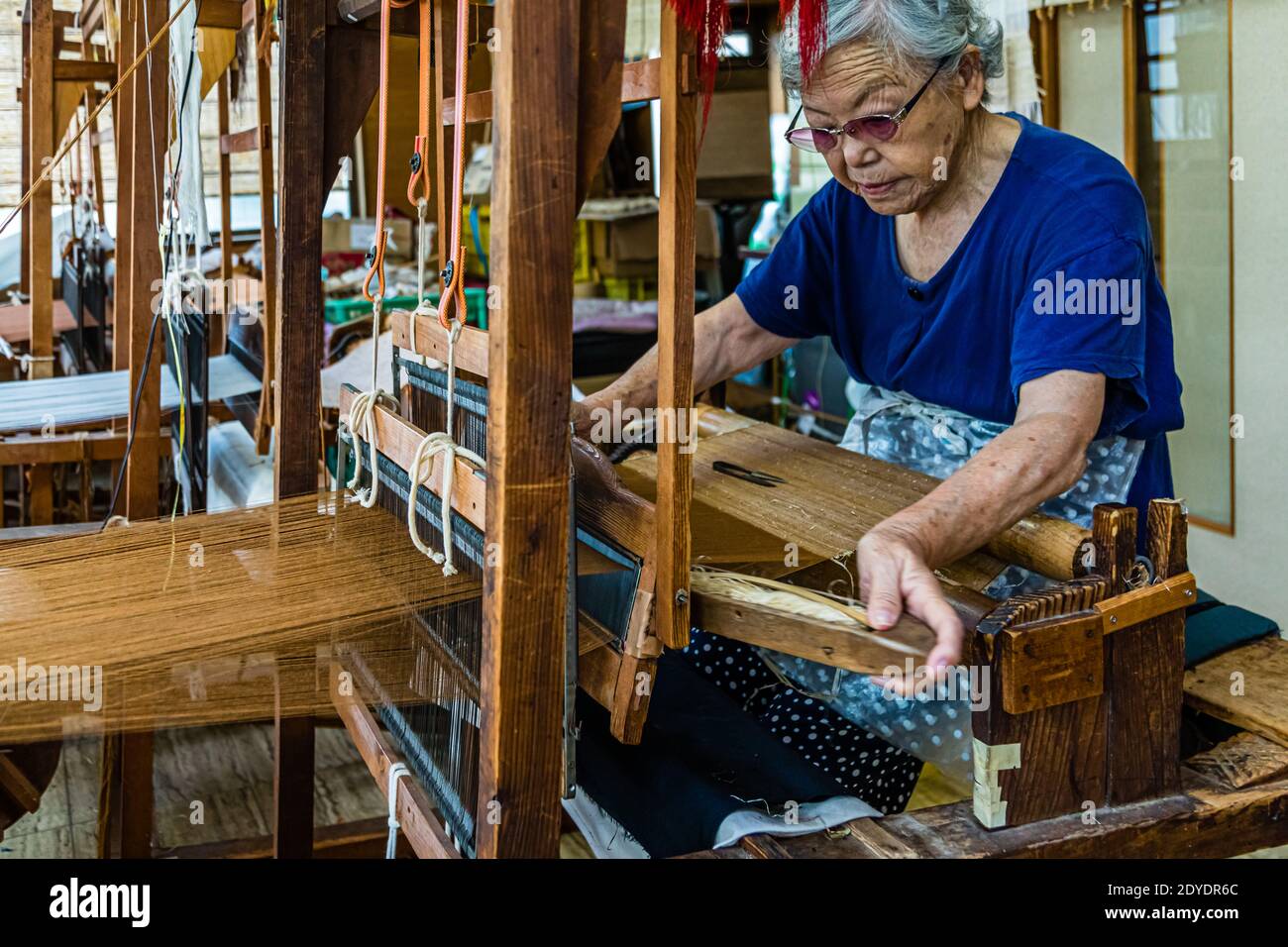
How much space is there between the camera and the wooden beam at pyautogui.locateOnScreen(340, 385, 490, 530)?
1244 millimetres

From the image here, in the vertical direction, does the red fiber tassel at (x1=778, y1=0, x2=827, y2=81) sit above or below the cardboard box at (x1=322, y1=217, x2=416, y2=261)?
below

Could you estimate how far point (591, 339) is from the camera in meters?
5.12

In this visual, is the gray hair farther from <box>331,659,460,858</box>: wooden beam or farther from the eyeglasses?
<box>331,659,460,858</box>: wooden beam

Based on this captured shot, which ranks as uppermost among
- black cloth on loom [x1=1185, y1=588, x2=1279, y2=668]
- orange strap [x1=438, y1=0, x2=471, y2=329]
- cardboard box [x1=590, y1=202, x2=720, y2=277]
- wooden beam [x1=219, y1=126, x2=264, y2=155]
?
cardboard box [x1=590, y1=202, x2=720, y2=277]

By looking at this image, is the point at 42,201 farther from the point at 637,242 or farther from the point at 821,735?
the point at 637,242

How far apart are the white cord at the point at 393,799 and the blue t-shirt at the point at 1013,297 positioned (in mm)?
935

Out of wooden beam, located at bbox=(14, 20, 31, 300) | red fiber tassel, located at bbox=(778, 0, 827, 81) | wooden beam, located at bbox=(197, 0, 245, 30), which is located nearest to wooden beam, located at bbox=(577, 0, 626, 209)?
red fiber tassel, located at bbox=(778, 0, 827, 81)

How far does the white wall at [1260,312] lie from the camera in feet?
10.4

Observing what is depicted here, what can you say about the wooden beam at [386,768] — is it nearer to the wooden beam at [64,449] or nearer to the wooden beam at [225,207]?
the wooden beam at [64,449]

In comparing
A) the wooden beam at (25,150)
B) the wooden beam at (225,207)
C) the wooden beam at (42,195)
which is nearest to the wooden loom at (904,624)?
the wooden beam at (225,207)

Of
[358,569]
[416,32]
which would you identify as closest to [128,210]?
[416,32]

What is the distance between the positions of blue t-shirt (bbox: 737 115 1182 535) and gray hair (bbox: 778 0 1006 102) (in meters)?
0.21
